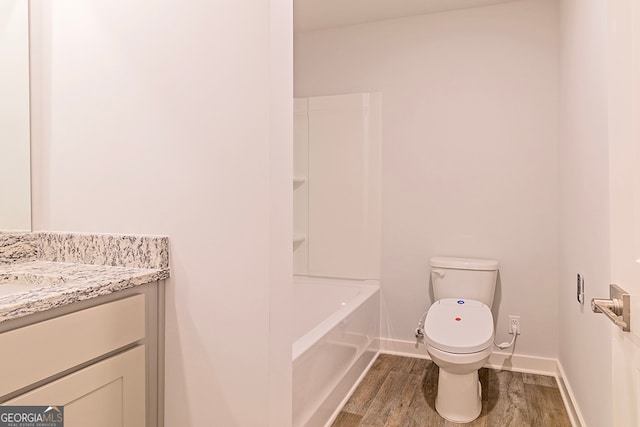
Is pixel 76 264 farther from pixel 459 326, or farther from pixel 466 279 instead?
pixel 466 279

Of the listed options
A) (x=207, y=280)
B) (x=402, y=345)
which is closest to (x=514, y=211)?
(x=402, y=345)

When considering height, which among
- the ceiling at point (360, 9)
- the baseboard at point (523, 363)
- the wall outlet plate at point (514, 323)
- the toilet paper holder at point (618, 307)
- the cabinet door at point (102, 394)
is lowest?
the baseboard at point (523, 363)

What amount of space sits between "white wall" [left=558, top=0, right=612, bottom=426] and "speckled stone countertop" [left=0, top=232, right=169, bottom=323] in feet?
5.32

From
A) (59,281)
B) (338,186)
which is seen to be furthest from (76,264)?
(338,186)

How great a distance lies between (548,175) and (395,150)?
101cm

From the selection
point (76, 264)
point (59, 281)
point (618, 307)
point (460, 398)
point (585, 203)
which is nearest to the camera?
point (618, 307)

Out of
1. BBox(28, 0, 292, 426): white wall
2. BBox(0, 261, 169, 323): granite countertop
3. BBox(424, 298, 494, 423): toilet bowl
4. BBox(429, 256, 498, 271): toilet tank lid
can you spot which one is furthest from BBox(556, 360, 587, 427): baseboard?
BBox(0, 261, 169, 323): granite countertop

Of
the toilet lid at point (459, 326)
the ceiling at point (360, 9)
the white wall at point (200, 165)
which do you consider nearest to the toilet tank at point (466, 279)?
the toilet lid at point (459, 326)

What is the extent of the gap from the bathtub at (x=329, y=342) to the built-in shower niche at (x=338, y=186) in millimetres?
169

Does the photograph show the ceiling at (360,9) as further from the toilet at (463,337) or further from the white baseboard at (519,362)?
the white baseboard at (519,362)

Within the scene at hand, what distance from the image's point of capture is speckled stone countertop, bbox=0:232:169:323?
1.13m

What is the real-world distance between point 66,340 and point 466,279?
222 cm

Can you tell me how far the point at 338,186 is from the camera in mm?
3119

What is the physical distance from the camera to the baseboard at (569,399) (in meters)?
2.01
